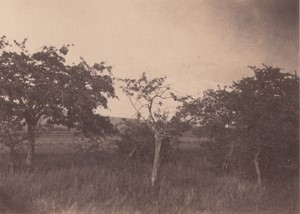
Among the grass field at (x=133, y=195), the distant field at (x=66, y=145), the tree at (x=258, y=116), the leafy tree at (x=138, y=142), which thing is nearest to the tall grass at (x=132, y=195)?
the grass field at (x=133, y=195)

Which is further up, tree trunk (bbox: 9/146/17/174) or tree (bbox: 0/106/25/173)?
tree (bbox: 0/106/25/173)

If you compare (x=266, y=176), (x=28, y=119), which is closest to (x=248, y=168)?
(x=266, y=176)

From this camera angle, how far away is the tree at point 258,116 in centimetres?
1744

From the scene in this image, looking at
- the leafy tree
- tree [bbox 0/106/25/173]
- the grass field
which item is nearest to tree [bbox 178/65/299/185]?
the grass field

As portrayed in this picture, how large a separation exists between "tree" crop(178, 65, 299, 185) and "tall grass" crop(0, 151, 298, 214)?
1.62m

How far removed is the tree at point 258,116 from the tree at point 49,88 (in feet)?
16.1

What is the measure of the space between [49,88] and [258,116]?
901 centimetres

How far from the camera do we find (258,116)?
18.3 meters

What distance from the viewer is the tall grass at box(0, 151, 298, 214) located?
1190 cm

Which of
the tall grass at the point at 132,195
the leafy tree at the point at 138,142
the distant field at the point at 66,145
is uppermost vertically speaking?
the leafy tree at the point at 138,142

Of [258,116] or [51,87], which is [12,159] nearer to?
[51,87]

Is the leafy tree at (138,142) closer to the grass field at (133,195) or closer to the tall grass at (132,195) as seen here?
the grass field at (133,195)

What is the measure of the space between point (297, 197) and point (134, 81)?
7138mm

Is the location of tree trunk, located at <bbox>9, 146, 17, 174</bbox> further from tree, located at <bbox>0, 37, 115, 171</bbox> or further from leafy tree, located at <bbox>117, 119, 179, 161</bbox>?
leafy tree, located at <bbox>117, 119, 179, 161</bbox>
